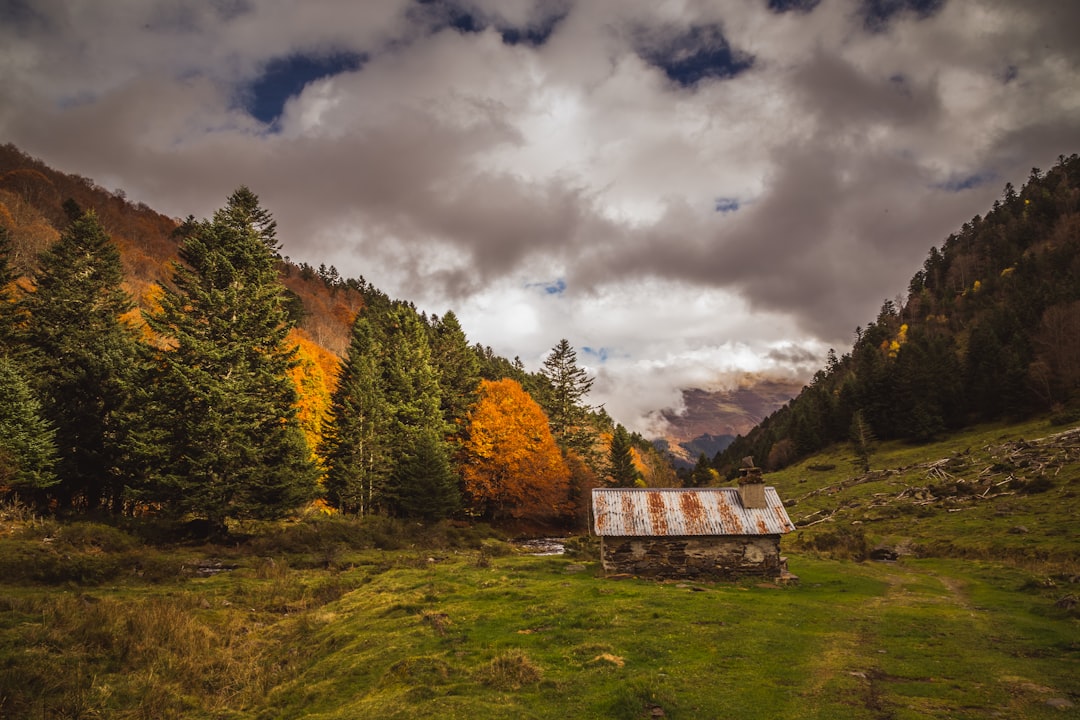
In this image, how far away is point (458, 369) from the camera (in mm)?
66000

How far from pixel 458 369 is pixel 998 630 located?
56.1m

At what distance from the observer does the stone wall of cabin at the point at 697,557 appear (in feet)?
93.7

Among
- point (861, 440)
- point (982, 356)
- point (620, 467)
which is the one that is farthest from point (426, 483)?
point (982, 356)

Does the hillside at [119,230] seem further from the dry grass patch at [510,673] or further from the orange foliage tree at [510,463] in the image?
the dry grass patch at [510,673]

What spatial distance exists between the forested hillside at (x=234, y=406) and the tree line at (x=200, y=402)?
5.2 inches

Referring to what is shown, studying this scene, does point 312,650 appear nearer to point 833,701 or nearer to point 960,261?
point 833,701

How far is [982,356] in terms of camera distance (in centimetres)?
9375

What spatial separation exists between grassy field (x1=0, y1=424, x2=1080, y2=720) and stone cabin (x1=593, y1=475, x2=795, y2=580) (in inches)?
60.6

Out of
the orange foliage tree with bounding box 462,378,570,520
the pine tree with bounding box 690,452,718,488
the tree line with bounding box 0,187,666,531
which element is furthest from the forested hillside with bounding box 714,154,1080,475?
the tree line with bounding box 0,187,666,531

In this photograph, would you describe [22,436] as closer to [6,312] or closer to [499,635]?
[6,312]

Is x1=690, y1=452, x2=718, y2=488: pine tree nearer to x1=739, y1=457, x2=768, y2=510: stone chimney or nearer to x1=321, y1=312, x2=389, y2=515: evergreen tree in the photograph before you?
x1=321, y1=312, x2=389, y2=515: evergreen tree

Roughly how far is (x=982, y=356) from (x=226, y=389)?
394 feet

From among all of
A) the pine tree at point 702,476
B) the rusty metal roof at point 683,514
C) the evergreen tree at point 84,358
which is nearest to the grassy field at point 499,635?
the rusty metal roof at point 683,514

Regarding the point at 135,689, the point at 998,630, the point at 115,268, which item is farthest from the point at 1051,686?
the point at 115,268
